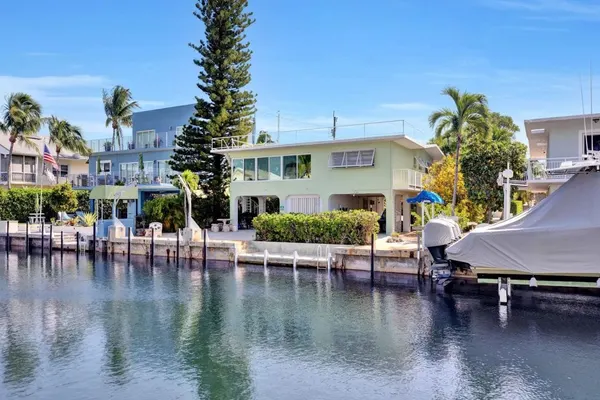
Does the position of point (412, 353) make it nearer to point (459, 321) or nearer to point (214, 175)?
point (459, 321)

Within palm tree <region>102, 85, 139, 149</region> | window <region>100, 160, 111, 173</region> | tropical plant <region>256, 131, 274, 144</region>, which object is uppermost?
palm tree <region>102, 85, 139, 149</region>

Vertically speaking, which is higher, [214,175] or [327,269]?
[214,175]

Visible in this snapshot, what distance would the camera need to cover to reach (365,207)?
34.3 metres

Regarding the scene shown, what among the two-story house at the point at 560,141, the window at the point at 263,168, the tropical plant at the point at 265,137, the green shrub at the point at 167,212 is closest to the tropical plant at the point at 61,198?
the green shrub at the point at 167,212

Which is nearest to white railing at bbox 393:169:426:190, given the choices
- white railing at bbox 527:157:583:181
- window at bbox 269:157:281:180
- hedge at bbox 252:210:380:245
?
hedge at bbox 252:210:380:245

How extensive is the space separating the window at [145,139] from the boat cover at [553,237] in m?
33.3

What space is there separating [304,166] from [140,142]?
62.5 feet

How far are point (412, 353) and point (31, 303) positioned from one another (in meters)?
12.9

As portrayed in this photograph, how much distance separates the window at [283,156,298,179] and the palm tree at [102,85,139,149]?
1269 inches

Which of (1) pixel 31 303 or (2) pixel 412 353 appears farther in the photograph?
(1) pixel 31 303

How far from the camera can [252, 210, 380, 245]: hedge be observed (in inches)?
915

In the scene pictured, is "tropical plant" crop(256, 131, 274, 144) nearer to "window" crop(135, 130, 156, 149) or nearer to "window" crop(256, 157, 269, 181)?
"window" crop(256, 157, 269, 181)

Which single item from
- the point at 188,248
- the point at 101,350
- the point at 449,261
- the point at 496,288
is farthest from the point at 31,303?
the point at 496,288

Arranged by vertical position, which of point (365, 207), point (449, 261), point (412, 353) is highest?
point (365, 207)
